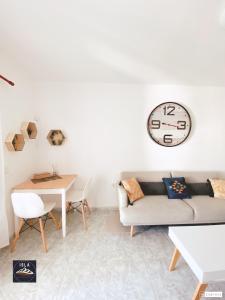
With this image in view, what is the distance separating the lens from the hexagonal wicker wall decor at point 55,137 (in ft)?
10.5

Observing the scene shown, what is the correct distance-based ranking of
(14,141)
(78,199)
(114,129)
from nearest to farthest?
(14,141) < (78,199) < (114,129)

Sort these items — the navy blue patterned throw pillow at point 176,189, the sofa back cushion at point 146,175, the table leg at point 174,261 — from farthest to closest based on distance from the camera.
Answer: the sofa back cushion at point 146,175, the navy blue patterned throw pillow at point 176,189, the table leg at point 174,261

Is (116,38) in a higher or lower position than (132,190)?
higher

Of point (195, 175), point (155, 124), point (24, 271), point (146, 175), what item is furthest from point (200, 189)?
point (24, 271)

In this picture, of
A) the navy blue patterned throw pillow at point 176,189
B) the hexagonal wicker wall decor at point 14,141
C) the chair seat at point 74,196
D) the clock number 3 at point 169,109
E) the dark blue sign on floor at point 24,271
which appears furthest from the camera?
the clock number 3 at point 169,109

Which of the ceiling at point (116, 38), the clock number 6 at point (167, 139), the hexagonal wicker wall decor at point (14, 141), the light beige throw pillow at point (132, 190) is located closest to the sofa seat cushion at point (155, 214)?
the light beige throw pillow at point (132, 190)

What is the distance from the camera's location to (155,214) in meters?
2.48

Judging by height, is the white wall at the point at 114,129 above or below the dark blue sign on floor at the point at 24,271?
above

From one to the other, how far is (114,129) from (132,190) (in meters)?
1.16

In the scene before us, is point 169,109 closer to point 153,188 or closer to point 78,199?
point 153,188

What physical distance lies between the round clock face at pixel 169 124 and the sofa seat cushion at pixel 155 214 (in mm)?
1234

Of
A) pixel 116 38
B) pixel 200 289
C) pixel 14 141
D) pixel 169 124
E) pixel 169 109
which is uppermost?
pixel 116 38

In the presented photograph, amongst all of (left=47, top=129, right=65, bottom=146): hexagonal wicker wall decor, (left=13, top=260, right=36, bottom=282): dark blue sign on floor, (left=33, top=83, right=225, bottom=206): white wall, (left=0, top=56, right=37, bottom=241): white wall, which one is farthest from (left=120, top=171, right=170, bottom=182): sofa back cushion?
(left=13, top=260, right=36, bottom=282): dark blue sign on floor

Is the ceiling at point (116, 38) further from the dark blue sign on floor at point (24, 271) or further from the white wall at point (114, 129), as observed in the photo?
the dark blue sign on floor at point (24, 271)
